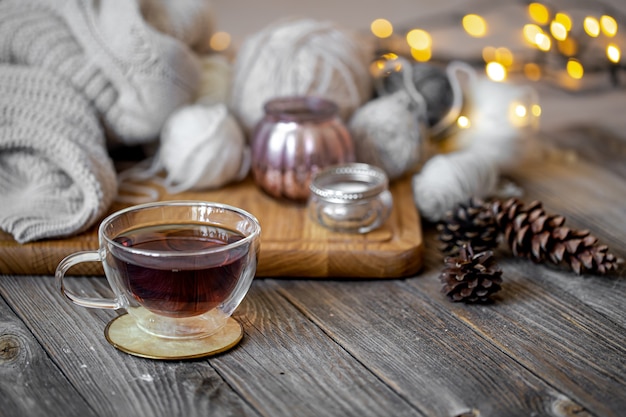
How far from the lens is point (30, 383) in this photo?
68cm

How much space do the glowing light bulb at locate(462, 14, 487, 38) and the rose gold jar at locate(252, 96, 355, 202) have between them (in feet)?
1.82

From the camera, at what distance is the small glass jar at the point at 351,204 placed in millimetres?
927

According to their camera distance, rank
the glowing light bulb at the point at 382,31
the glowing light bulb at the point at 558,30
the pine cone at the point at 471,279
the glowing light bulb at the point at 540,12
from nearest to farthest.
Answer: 1. the pine cone at the point at 471,279
2. the glowing light bulb at the point at 558,30
3. the glowing light bulb at the point at 540,12
4. the glowing light bulb at the point at 382,31

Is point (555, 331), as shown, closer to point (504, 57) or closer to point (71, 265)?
point (71, 265)

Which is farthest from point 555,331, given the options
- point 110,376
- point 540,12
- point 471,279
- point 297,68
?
point 540,12

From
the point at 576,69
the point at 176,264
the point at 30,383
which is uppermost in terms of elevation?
the point at 576,69

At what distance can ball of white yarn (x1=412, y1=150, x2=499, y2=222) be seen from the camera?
1.02 meters

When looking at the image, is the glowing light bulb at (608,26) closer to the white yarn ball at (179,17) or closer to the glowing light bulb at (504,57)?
the glowing light bulb at (504,57)

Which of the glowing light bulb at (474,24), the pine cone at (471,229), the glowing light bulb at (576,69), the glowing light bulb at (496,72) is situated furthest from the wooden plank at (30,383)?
the glowing light bulb at (474,24)

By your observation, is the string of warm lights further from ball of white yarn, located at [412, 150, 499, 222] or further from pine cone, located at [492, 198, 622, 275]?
pine cone, located at [492, 198, 622, 275]

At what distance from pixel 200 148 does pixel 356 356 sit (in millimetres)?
416

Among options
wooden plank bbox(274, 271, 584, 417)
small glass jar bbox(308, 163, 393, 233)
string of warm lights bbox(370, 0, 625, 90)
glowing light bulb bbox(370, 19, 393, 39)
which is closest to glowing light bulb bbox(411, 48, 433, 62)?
string of warm lights bbox(370, 0, 625, 90)

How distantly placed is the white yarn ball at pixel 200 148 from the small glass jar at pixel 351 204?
5.8 inches

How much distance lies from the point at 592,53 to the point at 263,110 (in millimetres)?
597
